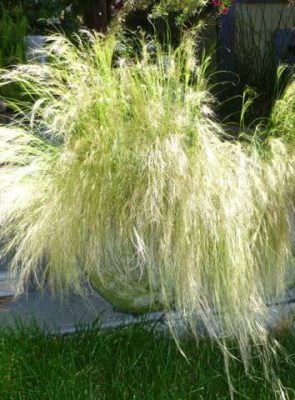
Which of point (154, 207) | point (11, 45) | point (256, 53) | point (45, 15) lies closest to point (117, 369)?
point (154, 207)

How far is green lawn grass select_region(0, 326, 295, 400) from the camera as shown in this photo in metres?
2.17

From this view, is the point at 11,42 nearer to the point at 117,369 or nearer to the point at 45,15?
the point at 45,15

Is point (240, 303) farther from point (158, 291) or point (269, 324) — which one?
point (269, 324)

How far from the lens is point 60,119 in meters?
2.35

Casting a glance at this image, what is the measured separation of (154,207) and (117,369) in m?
0.64

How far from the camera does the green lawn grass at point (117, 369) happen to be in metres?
2.17

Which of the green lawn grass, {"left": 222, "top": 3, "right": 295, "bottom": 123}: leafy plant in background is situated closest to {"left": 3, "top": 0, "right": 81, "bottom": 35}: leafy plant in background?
{"left": 222, "top": 3, "right": 295, "bottom": 123}: leafy plant in background

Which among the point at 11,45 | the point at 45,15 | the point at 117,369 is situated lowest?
the point at 117,369

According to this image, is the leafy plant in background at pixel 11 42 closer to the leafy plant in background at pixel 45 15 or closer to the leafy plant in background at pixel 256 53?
the leafy plant in background at pixel 45 15

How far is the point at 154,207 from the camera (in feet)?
6.81

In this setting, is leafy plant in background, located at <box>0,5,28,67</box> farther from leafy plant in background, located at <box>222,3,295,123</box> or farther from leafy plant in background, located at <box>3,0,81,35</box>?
leafy plant in background, located at <box>222,3,295,123</box>

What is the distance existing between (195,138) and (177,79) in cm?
34

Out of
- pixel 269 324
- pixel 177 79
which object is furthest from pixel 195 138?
pixel 269 324

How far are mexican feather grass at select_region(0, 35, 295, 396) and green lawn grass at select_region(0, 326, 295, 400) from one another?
162 mm
